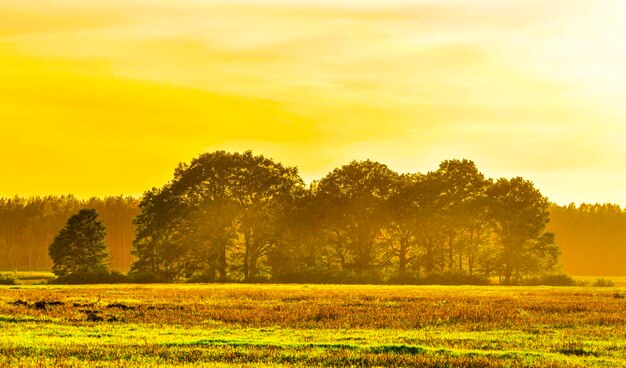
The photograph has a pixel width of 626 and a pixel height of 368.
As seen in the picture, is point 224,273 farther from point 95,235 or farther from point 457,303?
point 457,303

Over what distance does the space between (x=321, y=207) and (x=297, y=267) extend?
9.14 metres

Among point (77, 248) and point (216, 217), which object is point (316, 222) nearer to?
point (216, 217)

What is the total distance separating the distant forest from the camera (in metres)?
116

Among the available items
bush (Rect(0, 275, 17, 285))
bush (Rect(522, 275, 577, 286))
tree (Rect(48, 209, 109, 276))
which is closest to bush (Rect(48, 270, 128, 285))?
bush (Rect(0, 275, 17, 285))

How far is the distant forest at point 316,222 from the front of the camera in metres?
116

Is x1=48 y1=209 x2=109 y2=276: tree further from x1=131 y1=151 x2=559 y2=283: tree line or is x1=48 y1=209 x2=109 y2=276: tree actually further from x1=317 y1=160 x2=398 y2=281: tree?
x1=317 y1=160 x2=398 y2=281: tree

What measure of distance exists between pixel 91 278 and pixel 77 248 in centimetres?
1325

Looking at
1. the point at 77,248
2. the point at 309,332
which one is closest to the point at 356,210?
the point at 77,248

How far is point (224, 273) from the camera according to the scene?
116m

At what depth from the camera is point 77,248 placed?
116 m

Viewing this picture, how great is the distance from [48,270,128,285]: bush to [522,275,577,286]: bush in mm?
51842

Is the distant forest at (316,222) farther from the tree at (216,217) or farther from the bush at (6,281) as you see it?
the bush at (6,281)

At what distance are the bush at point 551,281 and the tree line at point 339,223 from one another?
154 centimetres

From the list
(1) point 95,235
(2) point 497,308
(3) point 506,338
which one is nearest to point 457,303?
(2) point 497,308
